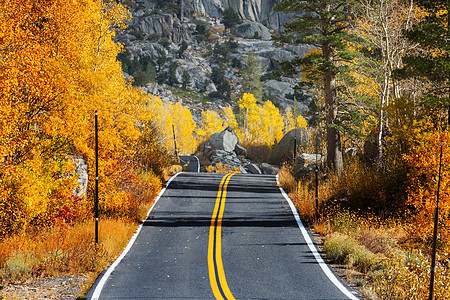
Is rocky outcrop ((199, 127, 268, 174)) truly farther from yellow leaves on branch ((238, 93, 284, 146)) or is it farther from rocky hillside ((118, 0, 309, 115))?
rocky hillside ((118, 0, 309, 115))

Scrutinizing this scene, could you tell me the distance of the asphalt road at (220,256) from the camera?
838 centimetres

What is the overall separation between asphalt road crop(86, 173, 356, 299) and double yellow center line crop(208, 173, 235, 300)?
0.02 m

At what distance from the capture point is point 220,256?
10.8 meters

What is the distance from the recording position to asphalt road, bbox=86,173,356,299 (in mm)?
8375

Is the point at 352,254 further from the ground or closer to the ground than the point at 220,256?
further from the ground

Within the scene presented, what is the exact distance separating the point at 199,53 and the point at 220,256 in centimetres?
A: 15551

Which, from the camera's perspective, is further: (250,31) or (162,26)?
(250,31)

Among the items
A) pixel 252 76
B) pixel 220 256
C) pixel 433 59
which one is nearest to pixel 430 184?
pixel 433 59

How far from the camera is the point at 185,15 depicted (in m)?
184

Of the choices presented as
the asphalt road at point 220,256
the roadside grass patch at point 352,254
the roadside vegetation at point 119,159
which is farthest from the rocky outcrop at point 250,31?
the roadside grass patch at point 352,254

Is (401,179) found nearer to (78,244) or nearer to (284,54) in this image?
(78,244)

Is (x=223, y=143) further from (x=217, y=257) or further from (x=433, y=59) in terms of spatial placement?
(x=217, y=257)

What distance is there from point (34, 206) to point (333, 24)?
1619cm

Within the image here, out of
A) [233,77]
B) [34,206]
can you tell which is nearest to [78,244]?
[34,206]
